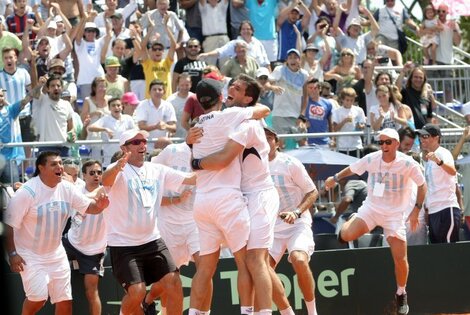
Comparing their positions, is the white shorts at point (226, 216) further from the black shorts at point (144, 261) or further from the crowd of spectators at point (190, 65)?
the crowd of spectators at point (190, 65)

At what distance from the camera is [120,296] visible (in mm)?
12109

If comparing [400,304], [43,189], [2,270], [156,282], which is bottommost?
[400,304]

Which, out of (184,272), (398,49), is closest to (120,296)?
(184,272)

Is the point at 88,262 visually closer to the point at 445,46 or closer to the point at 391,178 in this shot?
the point at 391,178

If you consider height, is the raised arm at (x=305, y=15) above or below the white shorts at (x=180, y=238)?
above

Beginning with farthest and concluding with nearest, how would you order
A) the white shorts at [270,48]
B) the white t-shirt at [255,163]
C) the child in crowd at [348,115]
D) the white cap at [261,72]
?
1. the white shorts at [270,48]
2. the child in crowd at [348,115]
3. the white cap at [261,72]
4. the white t-shirt at [255,163]

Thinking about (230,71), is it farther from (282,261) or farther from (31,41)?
(282,261)

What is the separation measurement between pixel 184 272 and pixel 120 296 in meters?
0.78

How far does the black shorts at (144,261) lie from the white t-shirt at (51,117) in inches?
197

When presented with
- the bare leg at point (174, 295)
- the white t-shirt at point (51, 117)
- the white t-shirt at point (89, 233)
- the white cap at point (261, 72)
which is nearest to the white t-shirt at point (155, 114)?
the white t-shirt at point (51, 117)

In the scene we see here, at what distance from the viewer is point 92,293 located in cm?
1140

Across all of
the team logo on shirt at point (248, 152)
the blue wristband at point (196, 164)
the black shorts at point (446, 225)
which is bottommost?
the black shorts at point (446, 225)

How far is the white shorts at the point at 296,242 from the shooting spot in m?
11.1

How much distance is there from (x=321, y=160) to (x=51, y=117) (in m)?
3.86
